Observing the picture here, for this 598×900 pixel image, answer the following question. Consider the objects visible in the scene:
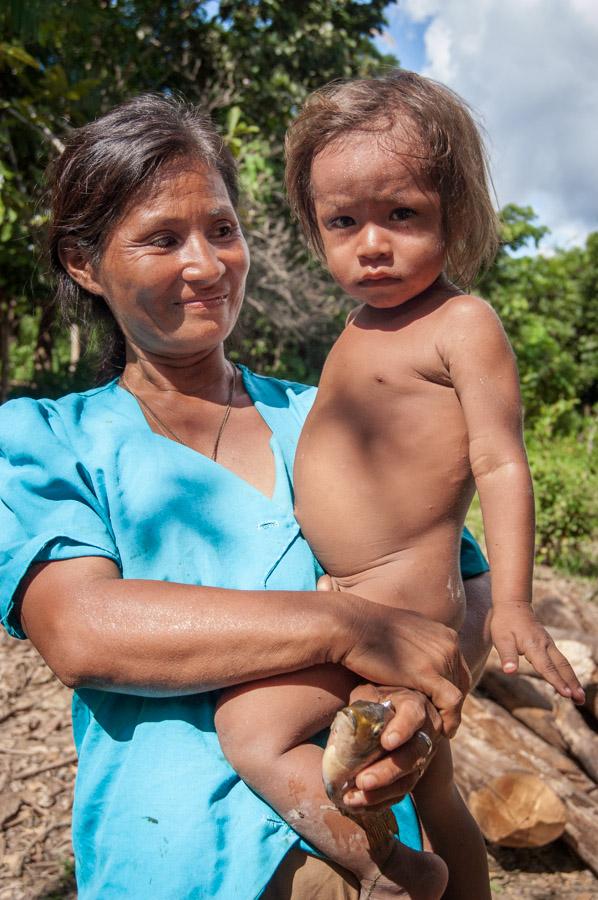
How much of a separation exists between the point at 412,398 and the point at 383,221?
1.26 ft

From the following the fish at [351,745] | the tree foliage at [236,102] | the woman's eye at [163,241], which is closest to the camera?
the fish at [351,745]

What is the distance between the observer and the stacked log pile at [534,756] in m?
3.43

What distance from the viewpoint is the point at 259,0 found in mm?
8320

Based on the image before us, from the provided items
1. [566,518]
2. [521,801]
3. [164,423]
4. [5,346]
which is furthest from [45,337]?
[164,423]

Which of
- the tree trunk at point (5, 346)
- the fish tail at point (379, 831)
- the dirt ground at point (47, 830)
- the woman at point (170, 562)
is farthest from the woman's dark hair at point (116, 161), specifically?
the tree trunk at point (5, 346)

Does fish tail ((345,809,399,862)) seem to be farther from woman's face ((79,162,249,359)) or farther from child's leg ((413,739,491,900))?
woman's face ((79,162,249,359))

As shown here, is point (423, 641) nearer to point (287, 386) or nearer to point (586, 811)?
point (287, 386)

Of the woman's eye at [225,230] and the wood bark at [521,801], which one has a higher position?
the woman's eye at [225,230]

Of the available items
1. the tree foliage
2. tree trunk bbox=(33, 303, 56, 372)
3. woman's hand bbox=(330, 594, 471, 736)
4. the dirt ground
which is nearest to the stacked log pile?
the dirt ground

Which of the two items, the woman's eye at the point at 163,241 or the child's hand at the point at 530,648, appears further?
the woman's eye at the point at 163,241

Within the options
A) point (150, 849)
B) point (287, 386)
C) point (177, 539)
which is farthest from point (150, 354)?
point (150, 849)

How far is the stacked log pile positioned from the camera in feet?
11.3

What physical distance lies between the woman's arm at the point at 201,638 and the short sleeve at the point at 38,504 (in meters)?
0.05

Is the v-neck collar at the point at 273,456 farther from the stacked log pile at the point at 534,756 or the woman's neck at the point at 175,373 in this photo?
the stacked log pile at the point at 534,756
